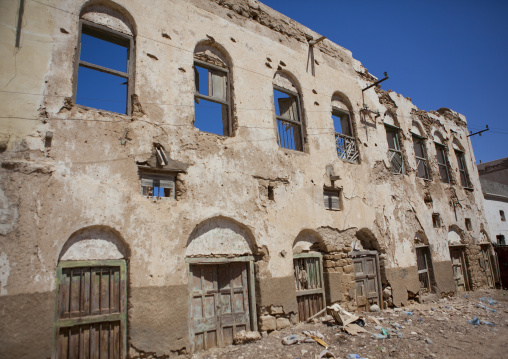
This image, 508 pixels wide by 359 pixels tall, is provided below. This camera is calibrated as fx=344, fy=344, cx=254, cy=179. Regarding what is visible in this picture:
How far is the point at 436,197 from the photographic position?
12.2 meters

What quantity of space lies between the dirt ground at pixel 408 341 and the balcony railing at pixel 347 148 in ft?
13.7

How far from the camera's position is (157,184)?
20.1 ft

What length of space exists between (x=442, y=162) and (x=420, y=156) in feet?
5.32

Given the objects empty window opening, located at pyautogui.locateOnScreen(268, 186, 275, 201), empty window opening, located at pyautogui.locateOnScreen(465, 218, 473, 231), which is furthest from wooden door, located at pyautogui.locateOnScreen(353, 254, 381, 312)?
empty window opening, located at pyautogui.locateOnScreen(465, 218, 473, 231)

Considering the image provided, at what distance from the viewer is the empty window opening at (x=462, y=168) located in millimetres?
14719

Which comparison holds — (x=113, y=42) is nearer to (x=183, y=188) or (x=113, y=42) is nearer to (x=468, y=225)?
(x=183, y=188)

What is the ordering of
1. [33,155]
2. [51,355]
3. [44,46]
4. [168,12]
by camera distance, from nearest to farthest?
[51,355], [33,155], [44,46], [168,12]

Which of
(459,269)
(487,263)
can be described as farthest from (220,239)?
(487,263)

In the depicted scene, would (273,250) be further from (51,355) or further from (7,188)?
(7,188)

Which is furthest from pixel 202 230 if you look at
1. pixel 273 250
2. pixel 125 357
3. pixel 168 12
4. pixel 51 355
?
pixel 168 12

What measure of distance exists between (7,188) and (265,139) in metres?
4.89

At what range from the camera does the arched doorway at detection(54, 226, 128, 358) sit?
16.2ft

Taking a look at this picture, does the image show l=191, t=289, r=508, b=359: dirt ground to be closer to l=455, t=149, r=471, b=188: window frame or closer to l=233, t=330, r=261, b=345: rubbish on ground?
l=233, t=330, r=261, b=345: rubbish on ground

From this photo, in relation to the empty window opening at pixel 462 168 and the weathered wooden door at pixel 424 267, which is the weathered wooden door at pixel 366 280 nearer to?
the weathered wooden door at pixel 424 267
